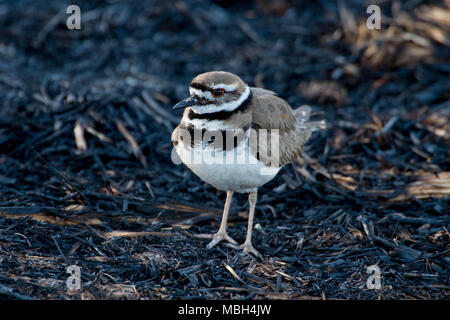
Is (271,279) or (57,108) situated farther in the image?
(57,108)

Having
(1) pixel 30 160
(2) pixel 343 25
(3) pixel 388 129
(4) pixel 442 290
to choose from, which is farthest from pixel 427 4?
(1) pixel 30 160

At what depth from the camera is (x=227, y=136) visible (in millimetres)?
4359

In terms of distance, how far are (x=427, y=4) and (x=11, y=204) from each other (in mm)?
6800

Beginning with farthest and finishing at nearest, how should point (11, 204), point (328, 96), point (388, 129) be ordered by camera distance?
1. point (328, 96)
2. point (388, 129)
3. point (11, 204)

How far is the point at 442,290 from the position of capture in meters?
4.05

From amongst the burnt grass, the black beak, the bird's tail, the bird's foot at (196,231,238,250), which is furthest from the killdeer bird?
the bird's tail

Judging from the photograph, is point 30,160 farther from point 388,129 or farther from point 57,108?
point 388,129

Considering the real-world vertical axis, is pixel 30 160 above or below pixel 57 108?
below

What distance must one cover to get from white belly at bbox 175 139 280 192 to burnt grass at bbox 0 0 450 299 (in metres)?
0.71

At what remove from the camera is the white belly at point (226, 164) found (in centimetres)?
426

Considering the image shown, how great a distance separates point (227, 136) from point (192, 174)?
1.71 m
